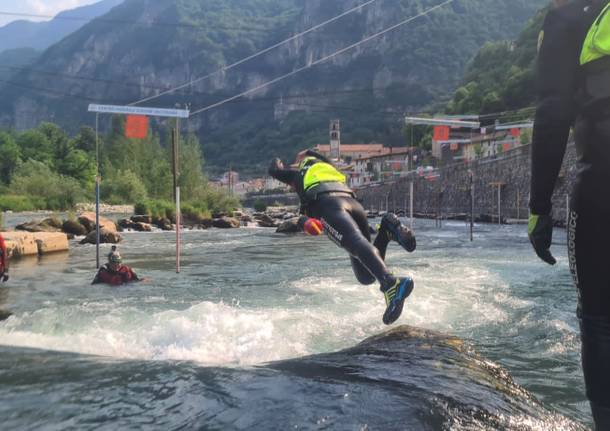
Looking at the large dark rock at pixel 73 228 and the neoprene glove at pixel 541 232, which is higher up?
the neoprene glove at pixel 541 232

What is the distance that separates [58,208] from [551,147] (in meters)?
59.8

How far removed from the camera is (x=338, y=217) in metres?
5.31

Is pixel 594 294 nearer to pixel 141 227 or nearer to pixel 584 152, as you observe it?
pixel 584 152

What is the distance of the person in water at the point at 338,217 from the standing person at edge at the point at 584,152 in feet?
7.52

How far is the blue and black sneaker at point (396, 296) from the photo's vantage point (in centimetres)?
455

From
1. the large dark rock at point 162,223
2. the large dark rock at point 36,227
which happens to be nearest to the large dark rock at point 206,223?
the large dark rock at point 162,223

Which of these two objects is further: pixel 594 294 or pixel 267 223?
pixel 267 223

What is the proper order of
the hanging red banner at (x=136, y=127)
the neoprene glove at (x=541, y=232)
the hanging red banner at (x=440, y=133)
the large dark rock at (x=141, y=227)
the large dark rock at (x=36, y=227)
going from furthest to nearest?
the hanging red banner at (x=440, y=133)
the large dark rock at (x=141, y=227)
the large dark rock at (x=36, y=227)
the hanging red banner at (x=136, y=127)
the neoprene glove at (x=541, y=232)

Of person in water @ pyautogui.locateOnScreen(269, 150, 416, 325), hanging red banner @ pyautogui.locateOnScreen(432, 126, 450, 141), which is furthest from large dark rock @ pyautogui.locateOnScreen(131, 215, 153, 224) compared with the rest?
person in water @ pyautogui.locateOnScreen(269, 150, 416, 325)

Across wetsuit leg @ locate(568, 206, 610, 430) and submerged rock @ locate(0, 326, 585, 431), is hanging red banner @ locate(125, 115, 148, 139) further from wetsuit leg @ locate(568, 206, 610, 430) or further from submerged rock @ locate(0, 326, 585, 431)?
wetsuit leg @ locate(568, 206, 610, 430)

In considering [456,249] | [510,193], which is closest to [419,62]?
[510,193]

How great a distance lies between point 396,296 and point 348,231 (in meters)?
0.86

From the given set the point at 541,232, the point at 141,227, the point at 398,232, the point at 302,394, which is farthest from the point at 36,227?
the point at 541,232

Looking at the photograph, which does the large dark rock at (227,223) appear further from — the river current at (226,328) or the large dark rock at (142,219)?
the river current at (226,328)
